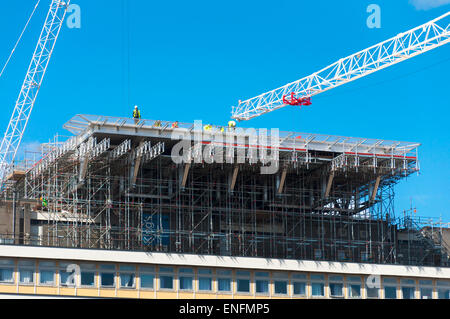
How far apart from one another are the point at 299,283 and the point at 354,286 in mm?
5526

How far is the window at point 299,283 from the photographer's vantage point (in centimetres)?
6812

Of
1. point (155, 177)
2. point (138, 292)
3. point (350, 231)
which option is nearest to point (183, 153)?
point (155, 177)

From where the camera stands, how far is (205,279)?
65.6 meters

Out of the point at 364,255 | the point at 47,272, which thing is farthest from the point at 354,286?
the point at 47,272

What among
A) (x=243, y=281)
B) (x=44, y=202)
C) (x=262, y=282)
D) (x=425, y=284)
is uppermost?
(x=44, y=202)

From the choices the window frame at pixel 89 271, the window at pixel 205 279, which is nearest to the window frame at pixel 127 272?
the window frame at pixel 89 271

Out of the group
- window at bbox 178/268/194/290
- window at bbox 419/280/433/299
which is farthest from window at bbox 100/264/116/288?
window at bbox 419/280/433/299

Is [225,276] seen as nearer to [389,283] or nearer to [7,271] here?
[389,283]

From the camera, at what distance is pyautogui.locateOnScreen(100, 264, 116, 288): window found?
204ft

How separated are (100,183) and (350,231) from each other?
27.6m

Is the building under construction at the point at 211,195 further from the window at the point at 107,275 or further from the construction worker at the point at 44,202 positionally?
the window at the point at 107,275
